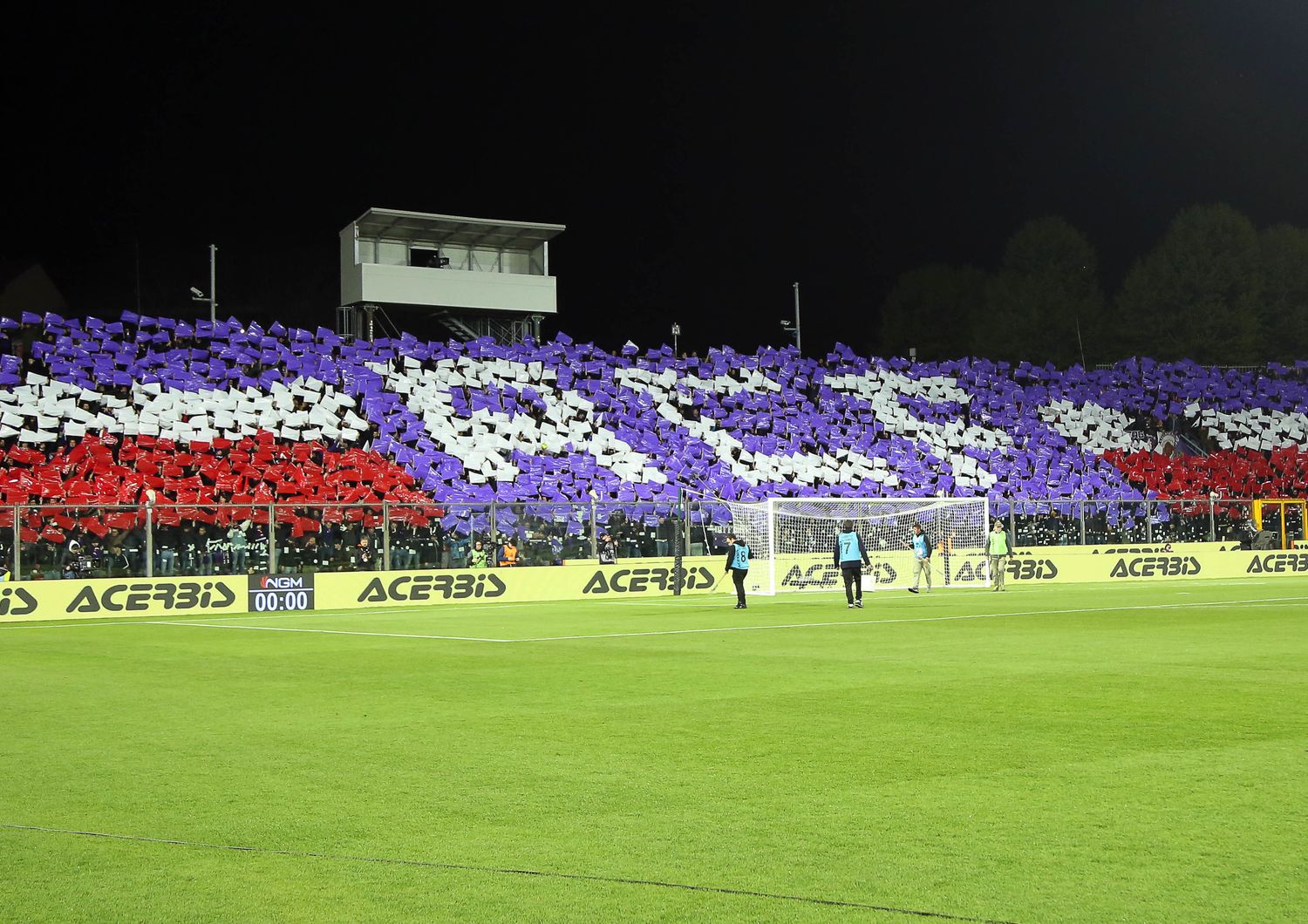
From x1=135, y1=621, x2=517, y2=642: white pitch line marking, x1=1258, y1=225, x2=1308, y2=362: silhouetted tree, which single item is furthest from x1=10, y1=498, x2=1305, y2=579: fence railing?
x1=1258, y1=225, x2=1308, y2=362: silhouetted tree

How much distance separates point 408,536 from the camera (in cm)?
3256

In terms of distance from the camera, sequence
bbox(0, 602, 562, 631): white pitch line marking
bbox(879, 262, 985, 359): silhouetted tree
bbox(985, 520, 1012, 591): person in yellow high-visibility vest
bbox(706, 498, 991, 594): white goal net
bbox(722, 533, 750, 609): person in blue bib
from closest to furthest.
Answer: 1. bbox(0, 602, 562, 631): white pitch line marking
2. bbox(722, 533, 750, 609): person in blue bib
3. bbox(706, 498, 991, 594): white goal net
4. bbox(985, 520, 1012, 591): person in yellow high-visibility vest
5. bbox(879, 262, 985, 359): silhouetted tree

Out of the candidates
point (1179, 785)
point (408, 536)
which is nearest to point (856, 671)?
point (1179, 785)

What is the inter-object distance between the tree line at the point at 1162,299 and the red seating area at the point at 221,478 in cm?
4662

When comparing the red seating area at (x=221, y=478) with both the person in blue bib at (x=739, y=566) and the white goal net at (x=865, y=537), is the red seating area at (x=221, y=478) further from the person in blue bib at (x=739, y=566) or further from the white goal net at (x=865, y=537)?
the white goal net at (x=865, y=537)

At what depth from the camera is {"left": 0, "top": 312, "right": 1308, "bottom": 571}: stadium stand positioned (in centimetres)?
3394

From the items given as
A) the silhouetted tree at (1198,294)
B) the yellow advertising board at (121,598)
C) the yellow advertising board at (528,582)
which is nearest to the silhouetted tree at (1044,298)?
the silhouetted tree at (1198,294)

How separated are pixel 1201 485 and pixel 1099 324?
27.8m

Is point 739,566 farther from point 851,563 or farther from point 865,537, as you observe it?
point 865,537

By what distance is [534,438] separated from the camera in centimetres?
4412

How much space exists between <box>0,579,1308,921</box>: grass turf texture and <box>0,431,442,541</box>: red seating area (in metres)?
15.4

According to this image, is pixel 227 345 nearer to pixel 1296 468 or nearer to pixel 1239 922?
pixel 1296 468

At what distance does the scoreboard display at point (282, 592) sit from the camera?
101 feet

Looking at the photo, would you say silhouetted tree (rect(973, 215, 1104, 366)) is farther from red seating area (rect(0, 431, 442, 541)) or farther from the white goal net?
red seating area (rect(0, 431, 442, 541))
